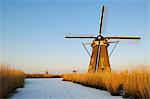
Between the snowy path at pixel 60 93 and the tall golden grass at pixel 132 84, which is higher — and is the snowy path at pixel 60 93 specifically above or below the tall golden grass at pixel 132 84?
below

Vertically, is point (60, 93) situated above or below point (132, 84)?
below

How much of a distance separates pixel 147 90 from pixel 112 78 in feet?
8.55

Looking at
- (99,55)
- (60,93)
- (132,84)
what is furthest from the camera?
(99,55)

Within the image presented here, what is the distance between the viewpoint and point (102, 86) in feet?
32.4

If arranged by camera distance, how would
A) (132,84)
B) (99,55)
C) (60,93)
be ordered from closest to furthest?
(132,84) → (60,93) → (99,55)

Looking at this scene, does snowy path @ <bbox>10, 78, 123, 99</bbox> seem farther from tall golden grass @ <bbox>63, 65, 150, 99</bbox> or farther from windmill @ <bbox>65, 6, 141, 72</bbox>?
windmill @ <bbox>65, 6, 141, 72</bbox>

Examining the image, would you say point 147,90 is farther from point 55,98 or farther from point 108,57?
point 108,57

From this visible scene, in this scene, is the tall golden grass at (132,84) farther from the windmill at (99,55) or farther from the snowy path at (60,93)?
the windmill at (99,55)

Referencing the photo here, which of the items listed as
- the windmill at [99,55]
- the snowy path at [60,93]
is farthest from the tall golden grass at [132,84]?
the windmill at [99,55]

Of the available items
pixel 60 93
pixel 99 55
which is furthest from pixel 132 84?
pixel 99 55

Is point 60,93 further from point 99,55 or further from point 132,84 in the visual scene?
point 99,55

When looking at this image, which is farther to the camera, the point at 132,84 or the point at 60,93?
the point at 60,93

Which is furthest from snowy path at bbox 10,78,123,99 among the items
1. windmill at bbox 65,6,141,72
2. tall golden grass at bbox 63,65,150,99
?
windmill at bbox 65,6,141,72

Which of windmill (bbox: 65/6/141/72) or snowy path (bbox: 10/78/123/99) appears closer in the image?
snowy path (bbox: 10/78/123/99)
